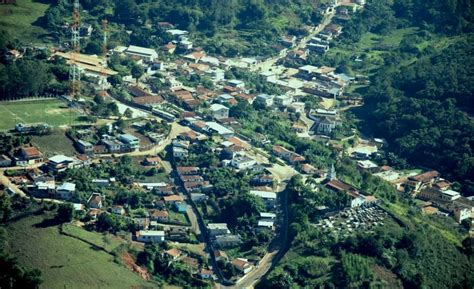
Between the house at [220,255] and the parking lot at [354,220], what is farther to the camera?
the parking lot at [354,220]

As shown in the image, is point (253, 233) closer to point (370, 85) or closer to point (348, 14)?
point (370, 85)

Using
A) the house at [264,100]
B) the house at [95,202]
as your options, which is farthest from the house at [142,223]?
the house at [264,100]

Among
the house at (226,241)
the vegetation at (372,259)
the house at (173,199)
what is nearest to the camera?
the vegetation at (372,259)

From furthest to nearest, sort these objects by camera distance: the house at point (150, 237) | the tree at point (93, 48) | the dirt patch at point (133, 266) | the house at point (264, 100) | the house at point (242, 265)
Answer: the tree at point (93, 48) < the house at point (264, 100) < the house at point (150, 237) < the house at point (242, 265) < the dirt patch at point (133, 266)

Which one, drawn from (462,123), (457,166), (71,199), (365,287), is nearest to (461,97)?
(462,123)

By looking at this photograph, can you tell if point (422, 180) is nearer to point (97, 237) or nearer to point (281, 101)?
point (281, 101)

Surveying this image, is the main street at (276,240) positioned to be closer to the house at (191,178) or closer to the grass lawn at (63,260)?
the house at (191,178)

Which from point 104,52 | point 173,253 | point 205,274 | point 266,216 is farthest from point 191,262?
point 104,52
